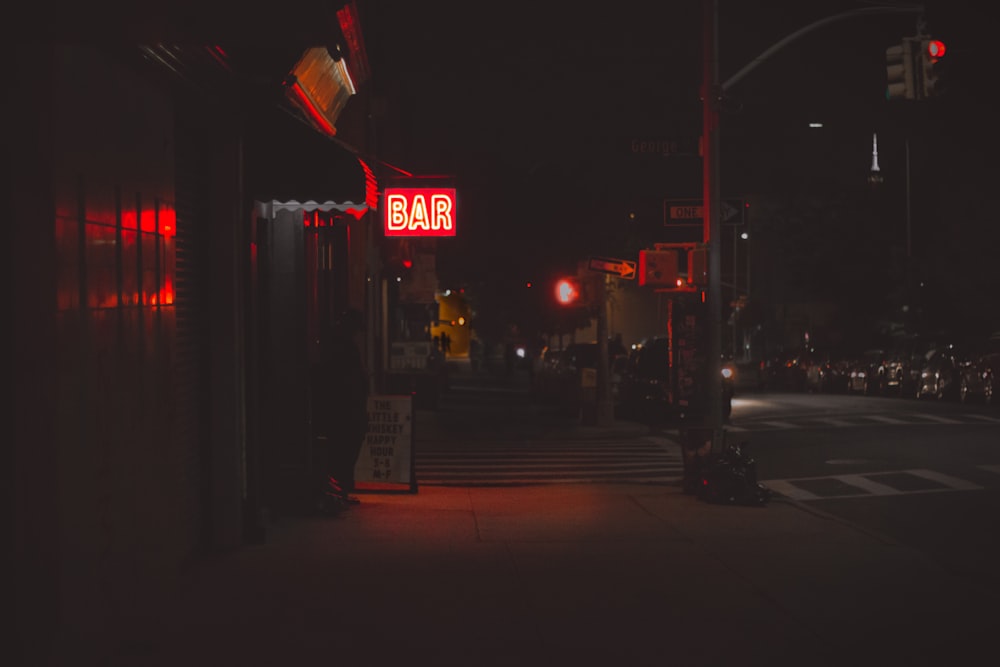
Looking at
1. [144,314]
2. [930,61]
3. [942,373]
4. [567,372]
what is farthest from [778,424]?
[144,314]

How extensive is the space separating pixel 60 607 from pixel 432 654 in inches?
91.0

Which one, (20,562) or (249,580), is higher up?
(20,562)

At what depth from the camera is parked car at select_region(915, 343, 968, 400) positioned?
109 ft

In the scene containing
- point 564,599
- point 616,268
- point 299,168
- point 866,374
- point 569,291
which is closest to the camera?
point 564,599

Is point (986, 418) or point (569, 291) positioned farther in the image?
point (986, 418)

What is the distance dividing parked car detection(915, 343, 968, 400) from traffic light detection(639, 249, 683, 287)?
18.3 metres

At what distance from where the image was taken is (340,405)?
12312 mm

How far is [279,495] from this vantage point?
474 inches

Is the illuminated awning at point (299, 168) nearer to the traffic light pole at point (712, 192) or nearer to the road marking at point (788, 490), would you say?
the traffic light pole at point (712, 192)

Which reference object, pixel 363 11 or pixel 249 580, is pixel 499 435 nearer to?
pixel 363 11

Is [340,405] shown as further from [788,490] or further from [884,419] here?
[884,419]

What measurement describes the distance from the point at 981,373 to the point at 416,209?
60.4 feet

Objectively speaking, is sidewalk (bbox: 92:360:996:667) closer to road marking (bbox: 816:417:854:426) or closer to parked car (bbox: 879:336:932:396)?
road marking (bbox: 816:417:854:426)

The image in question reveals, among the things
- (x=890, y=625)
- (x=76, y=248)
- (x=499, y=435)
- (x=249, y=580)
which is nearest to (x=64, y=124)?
(x=76, y=248)
